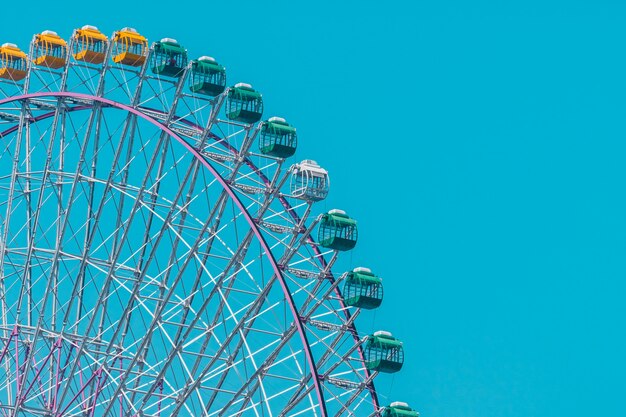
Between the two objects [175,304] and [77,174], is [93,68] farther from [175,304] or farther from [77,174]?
[175,304]

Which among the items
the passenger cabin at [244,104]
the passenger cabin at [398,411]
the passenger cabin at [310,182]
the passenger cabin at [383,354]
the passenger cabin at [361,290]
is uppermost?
the passenger cabin at [244,104]

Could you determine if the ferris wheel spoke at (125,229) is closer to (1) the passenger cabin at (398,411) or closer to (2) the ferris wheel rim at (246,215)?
(2) the ferris wheel rim at (246,215)

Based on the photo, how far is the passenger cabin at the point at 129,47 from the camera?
88750 mm

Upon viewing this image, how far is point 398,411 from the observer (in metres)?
84.4

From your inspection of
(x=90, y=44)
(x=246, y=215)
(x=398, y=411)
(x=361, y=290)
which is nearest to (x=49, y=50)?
(x=90, y=44)

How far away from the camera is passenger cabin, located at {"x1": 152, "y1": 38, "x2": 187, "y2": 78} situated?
87.3 meters

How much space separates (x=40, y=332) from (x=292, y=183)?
45.9 feet

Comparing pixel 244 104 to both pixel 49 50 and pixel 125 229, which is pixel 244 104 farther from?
pixel 49 50

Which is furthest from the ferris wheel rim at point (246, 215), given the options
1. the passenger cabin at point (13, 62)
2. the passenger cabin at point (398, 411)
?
the passenger cabin at point (13, 62)

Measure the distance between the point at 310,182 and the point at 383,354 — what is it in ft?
23.5

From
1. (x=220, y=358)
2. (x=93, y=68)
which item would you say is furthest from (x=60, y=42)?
(x=220, y=358)

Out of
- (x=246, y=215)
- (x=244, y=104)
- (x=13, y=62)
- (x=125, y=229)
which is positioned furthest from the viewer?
(x=13, y=62)

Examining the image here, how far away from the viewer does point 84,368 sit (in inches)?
3691

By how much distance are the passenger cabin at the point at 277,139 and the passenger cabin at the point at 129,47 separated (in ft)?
21.8
